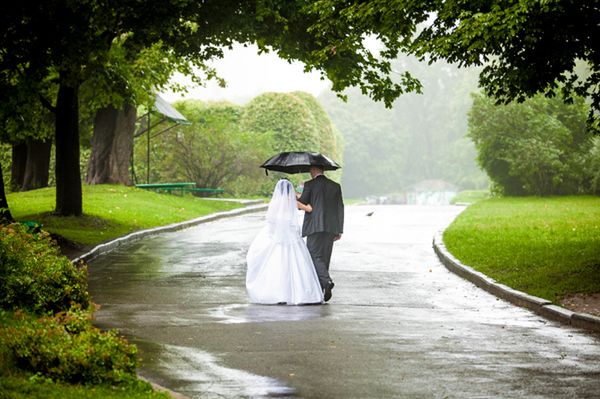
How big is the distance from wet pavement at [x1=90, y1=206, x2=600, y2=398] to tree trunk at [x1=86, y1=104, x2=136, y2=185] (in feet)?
63.9

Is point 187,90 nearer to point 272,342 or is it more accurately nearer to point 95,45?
point 95,45

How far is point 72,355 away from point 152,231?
62.8 ft

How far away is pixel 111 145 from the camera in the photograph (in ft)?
124

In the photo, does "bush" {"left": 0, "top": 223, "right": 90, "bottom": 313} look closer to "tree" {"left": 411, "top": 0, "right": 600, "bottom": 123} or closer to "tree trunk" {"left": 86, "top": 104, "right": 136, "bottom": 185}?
"tree" {"left": 411, "top": 0, "right": 600, "bottom": 123}

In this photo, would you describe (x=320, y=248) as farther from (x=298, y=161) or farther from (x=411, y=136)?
(x=411, y=136)

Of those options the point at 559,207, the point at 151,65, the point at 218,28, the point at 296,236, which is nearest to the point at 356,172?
the point at 559,207

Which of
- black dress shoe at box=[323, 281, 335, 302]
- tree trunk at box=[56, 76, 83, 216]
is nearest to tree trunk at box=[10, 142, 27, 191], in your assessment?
tree trunk at box=[56, 76, 83, 216]

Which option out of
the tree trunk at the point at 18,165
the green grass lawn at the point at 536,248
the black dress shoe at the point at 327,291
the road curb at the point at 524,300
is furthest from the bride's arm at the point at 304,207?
the tree trunk at the point at 18,165

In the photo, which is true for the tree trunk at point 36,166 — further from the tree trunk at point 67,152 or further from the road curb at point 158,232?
the tree trunk at point 67,152

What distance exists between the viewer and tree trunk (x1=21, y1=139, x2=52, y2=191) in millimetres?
41125

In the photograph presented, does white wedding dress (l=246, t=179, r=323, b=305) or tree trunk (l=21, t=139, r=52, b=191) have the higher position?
tree trunk (l=21, t=139, r=52, b=191)

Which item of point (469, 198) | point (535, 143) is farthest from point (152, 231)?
point (469, 198)

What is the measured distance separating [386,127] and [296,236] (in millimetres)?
83400

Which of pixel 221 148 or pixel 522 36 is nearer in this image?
pixel 522 36
